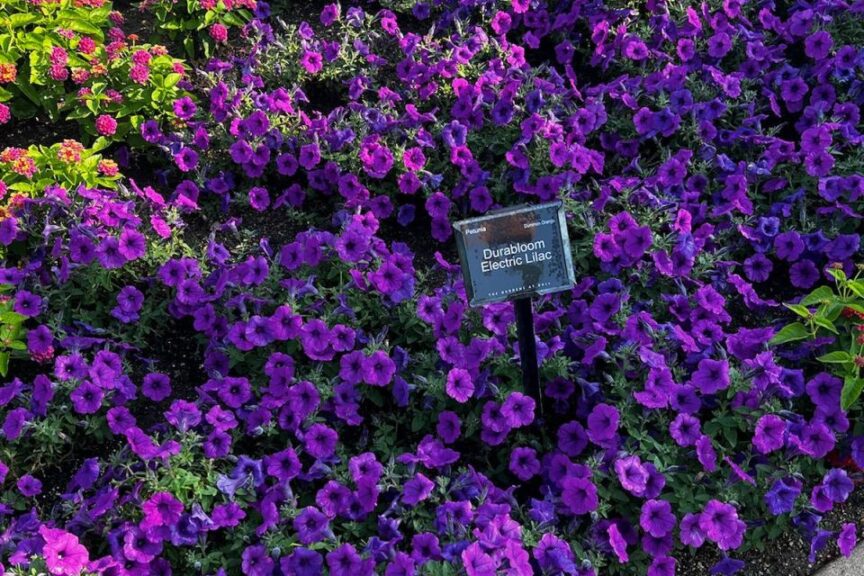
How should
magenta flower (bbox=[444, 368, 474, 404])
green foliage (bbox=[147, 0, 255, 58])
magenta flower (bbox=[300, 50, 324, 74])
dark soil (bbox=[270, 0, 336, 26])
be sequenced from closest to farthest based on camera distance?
magenta flower (bbox=[444, 368, 474, 404]) < magenta flower (bbox=[300, 50, 324, 74]) < green foliage (bbox=[147, 0, 255, 58]) < dark soil (bbox=[270, 0, 336, 26])

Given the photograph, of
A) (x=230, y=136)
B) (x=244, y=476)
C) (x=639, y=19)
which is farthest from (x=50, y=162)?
(x=639, y=19)

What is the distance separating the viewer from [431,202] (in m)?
4.33

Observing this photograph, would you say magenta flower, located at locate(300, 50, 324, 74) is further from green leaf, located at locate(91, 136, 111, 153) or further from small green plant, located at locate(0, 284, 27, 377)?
small green plant, located at locate(0, 284, 27, 377)

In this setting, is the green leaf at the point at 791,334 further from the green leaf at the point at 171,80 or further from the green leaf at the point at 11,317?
the green leaf at the point at 171,80

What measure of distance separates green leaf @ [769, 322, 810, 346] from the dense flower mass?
0.05 m

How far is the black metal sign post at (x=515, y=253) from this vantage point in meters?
2.88

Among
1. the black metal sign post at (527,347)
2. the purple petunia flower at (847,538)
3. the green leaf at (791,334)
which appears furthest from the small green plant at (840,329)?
the black metal sign post at (527,347)

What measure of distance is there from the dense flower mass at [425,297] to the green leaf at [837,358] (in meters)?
0.07

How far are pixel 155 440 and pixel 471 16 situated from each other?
3.28m

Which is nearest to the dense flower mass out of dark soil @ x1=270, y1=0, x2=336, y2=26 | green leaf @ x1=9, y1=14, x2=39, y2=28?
green leaf @ x1=9, y1=14, x2=39, y2=28

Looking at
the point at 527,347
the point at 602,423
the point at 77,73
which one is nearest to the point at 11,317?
the point at 77,73

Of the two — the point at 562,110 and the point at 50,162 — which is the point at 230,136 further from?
the point at 562,110

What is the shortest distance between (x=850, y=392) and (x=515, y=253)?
1347 mm

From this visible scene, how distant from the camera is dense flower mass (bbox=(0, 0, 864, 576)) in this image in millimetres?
3113
